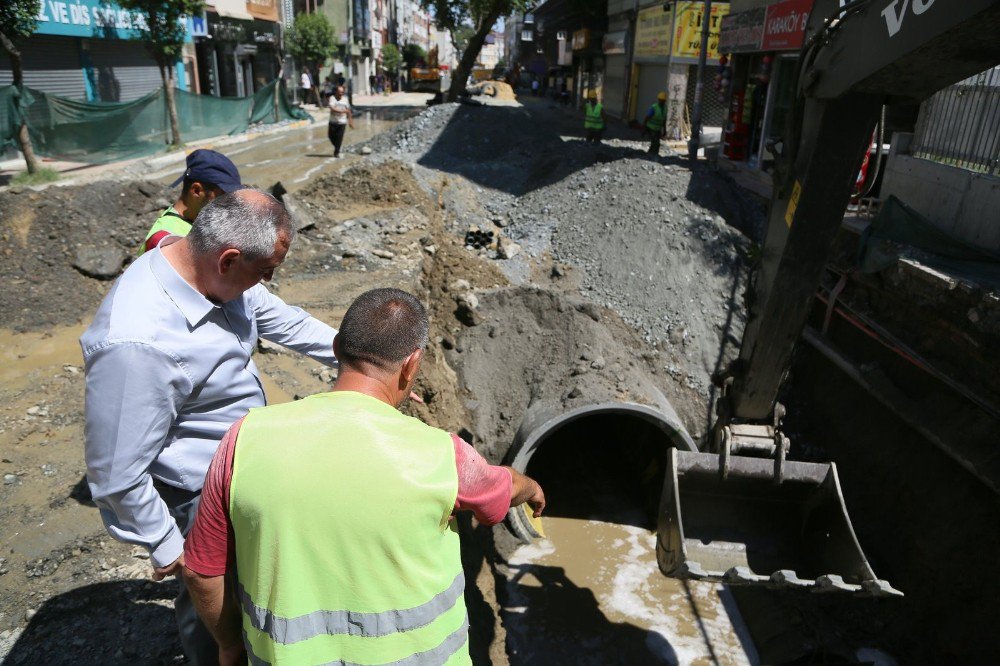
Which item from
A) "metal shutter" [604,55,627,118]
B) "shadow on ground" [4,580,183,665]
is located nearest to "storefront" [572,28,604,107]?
"metal shutter" [604,55,627,118]

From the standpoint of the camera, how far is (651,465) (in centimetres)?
601

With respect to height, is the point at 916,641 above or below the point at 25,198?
below

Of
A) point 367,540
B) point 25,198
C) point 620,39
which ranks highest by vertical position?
point 620,39

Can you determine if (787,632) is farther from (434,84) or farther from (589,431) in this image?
(434,84)

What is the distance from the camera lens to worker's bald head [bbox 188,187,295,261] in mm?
2113

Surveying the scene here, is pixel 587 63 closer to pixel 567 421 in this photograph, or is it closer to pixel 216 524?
pixel 567 421

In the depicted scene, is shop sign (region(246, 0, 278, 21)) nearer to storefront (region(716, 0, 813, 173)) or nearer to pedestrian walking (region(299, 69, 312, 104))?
pedestrian walking (region(299, 69, 312, 104))

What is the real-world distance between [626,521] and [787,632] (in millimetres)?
1507

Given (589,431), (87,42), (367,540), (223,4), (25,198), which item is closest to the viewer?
(367,540)

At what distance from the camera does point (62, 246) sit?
8109mm

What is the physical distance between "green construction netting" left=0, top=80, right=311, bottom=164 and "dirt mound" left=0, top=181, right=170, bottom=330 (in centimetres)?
482

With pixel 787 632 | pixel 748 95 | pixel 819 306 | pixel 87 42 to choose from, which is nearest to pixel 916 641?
pixel 787 632

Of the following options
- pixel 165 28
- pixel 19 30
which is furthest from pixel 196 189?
pixel 165 28

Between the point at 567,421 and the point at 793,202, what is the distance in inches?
88.8
